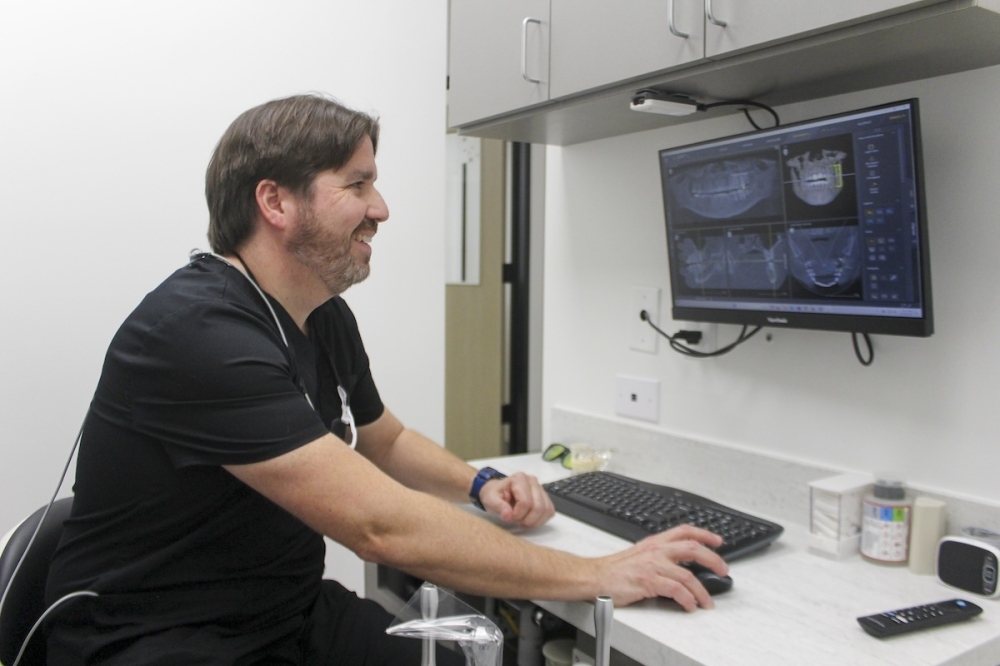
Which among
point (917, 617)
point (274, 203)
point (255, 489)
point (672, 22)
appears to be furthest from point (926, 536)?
point (274, 203)

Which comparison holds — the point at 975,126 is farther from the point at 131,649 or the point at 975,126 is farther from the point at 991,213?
the point at 131,649

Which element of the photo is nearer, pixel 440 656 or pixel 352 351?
pixel 440 656

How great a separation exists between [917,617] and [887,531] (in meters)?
0.24

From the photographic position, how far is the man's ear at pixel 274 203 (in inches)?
49.8

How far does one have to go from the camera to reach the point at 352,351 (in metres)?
1.52

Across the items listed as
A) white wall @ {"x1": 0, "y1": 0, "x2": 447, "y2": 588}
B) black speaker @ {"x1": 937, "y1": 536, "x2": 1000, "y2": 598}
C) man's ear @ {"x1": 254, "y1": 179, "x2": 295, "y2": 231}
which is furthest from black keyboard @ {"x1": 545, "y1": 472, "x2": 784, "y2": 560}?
white wall @ {"x1": 0, "y1": 0, "x2": 447, "y2": 588}

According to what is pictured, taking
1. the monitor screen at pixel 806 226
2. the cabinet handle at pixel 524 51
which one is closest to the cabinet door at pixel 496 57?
the cabinet handle at pixel 524 51

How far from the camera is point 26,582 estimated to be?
1.14m

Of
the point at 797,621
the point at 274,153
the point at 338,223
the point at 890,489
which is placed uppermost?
the point at 274,153

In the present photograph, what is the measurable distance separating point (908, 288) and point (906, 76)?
0.36 meters

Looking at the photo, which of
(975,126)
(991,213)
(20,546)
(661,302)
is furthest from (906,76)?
(20,546)

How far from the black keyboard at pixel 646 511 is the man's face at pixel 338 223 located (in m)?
0.59

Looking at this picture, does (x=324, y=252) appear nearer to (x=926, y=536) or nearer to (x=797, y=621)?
(x=797, y=621)

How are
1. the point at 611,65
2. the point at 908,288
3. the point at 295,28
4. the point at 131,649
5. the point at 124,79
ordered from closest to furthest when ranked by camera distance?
the point at 131,649
the point at 908,288
the point at 611,65
the point at 124,79
the point at 295,28
